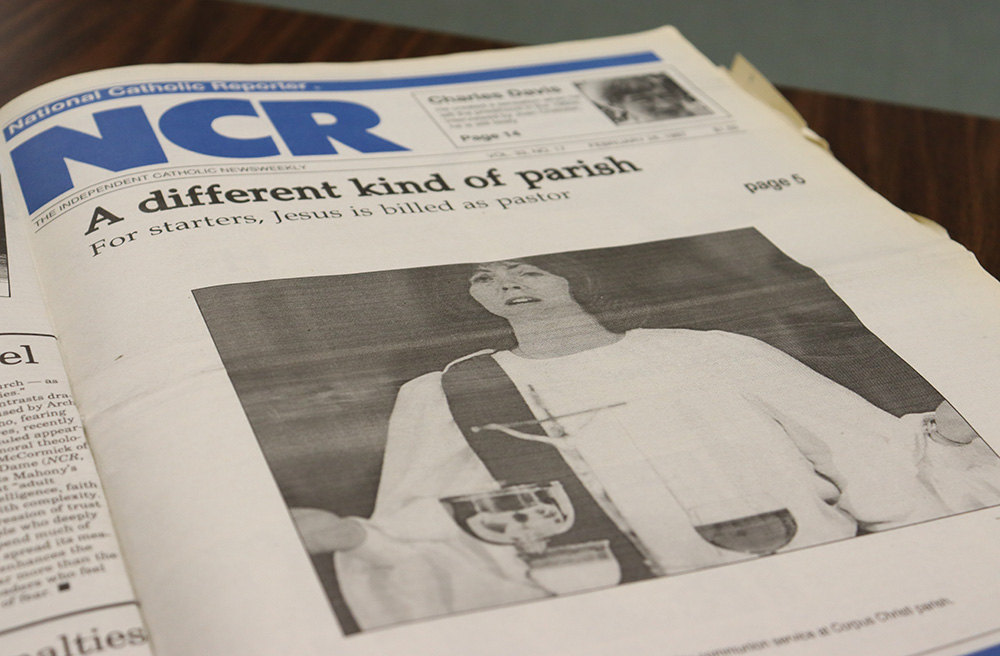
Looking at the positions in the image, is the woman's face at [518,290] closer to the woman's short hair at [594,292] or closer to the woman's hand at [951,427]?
the woman's short hair at [594,292]

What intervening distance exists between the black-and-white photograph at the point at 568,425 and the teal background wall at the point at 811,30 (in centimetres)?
73

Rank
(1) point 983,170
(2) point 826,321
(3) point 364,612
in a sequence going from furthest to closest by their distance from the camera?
(1) point 983,170 → (2) point 826,321 → (3) point 364,612

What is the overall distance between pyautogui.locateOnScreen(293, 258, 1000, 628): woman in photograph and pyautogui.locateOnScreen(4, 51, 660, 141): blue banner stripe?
23 cm

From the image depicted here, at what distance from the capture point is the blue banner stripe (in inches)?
19.5

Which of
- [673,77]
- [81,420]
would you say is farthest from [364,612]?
[673,77]

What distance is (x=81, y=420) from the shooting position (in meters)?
0.35

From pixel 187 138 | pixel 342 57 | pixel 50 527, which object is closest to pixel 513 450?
pixel 50 527

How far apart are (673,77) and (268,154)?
280mm

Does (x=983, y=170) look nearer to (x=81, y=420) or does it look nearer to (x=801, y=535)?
(x=801, y=535)

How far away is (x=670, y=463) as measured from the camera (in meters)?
0.34

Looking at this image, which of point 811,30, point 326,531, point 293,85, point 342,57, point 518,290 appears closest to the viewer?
point 326,531

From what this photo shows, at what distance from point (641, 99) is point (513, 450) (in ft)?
1.05

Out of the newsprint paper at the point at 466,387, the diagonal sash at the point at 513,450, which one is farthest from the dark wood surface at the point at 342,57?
the diagonal sash at the point at 513,450

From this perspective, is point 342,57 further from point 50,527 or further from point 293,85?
point 50,527
